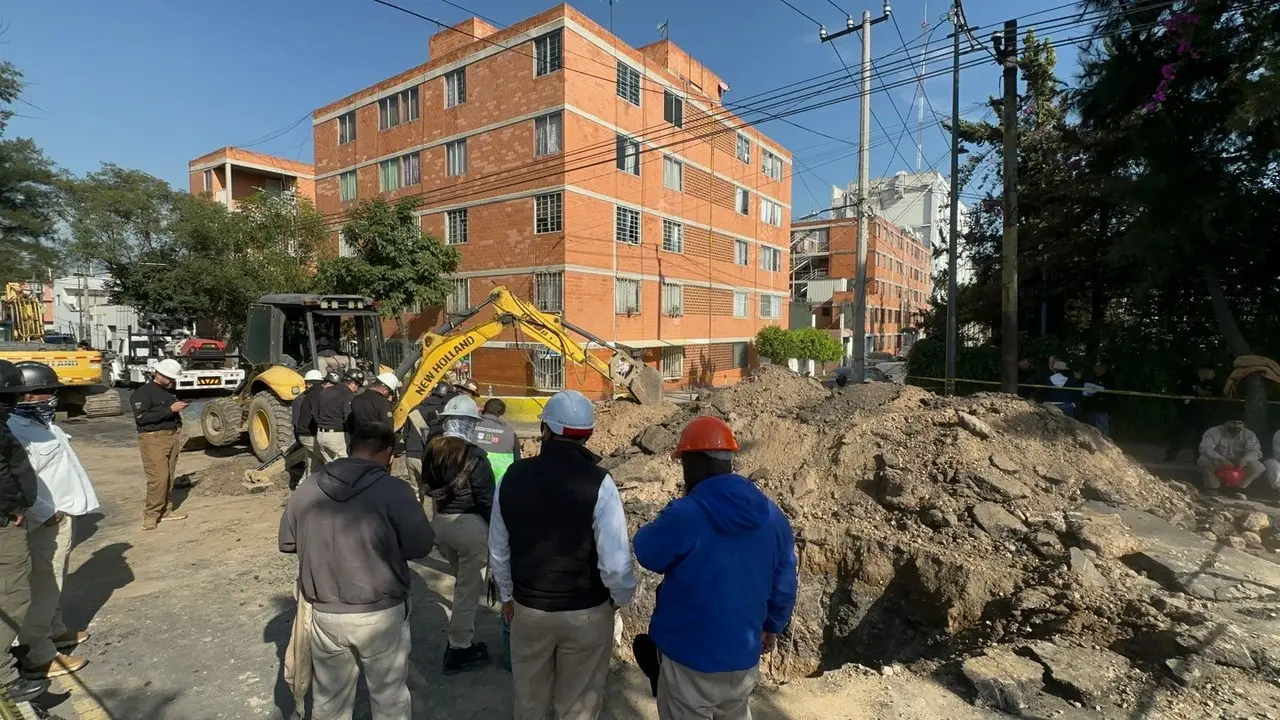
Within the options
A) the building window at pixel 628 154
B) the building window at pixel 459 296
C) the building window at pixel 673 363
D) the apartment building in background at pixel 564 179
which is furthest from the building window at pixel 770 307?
the building window at pixel 459 296

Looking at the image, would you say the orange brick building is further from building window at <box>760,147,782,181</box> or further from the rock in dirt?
the rock in dirt

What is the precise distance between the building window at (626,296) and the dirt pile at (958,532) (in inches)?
526

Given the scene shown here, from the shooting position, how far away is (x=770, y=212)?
30766mm

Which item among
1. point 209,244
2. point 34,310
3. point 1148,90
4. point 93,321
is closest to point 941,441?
point 1148,90

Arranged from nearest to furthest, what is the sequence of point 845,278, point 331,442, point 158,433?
point 158,433 → point 331,442 → point 845,278

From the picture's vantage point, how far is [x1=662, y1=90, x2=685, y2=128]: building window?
23.1m

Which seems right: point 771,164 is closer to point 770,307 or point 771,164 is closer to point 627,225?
point 770,307

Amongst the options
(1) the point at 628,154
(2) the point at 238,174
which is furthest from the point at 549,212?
(2) the point at 238,174

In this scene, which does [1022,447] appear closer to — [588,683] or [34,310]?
[588,683]

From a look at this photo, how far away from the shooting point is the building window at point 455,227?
21.8 meters

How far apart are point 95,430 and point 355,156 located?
16.2m

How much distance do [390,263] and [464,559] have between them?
1776cm

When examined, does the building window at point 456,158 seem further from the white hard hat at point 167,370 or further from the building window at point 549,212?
the white hard hat at point 167,370

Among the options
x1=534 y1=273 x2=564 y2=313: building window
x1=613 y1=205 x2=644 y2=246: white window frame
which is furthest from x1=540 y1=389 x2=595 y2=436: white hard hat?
x1=613 y1=205 x2=644 y2=246: white window frame
